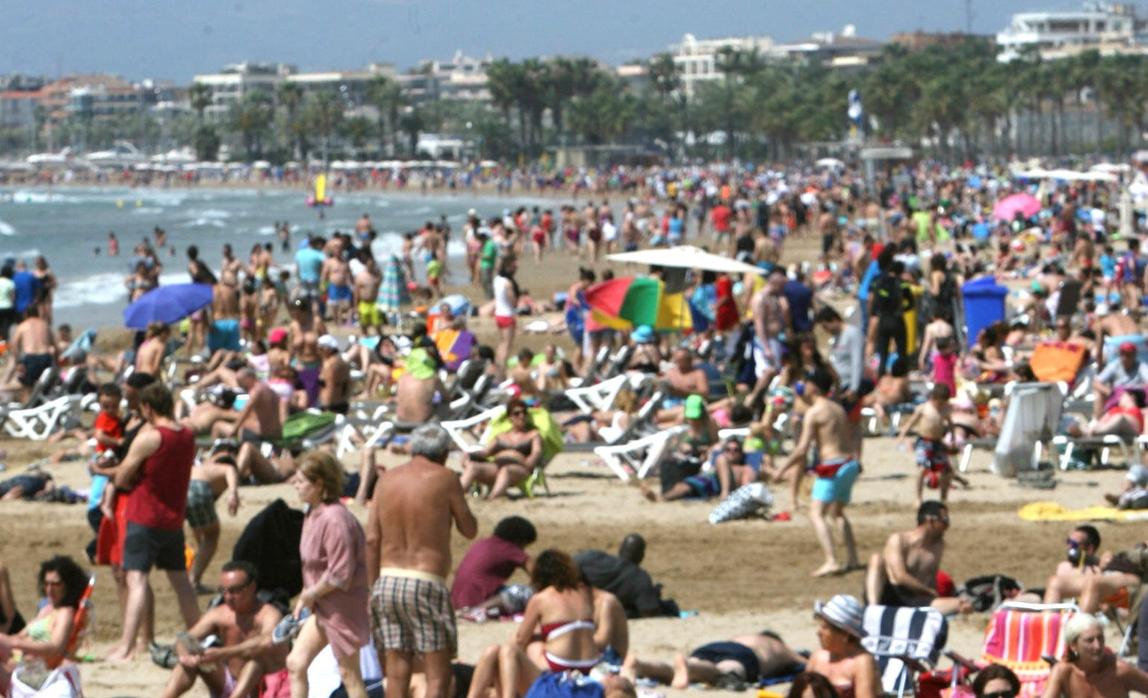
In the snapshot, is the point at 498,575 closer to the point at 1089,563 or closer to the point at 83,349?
the point at 1089,563

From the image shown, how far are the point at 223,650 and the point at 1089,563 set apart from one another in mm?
3766

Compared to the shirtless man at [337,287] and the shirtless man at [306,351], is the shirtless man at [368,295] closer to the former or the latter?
the shirtless man at [337,287]

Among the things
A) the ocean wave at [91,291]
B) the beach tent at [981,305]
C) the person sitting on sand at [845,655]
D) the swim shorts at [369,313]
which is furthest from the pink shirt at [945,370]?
the ocean wave at [91,291]

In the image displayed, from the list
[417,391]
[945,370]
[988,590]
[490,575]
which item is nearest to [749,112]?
[945,370]

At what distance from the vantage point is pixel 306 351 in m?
14.9

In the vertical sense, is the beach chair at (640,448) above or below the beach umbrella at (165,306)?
below

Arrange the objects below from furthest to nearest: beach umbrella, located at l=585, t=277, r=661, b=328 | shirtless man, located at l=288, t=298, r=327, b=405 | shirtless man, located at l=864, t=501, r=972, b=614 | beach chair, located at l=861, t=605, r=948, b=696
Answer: beach umbrella, located at l=585, t=277, r=661, b=328 → shirtless man, located at l=288, t=298, r=327, b=405 → shirtless man, located at l=864, t=501, r=972, b=614 → beach chair, located at l=861, t=605, r=948, b=696

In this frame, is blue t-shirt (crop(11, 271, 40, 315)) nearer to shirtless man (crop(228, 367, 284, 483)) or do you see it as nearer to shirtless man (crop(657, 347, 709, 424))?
shirtless man (crop(228, 367, 284, 483))

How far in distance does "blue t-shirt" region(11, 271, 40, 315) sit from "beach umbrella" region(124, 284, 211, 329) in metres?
4.31

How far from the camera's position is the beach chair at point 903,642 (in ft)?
25.5

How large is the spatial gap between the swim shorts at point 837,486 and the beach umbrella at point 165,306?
7385 millimetres

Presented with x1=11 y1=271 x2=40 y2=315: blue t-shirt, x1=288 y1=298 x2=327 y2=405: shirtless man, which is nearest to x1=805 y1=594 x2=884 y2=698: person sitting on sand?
x1=288 y1=298 x2=327 y2=405: shirtless man

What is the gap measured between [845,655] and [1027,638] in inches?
49.1

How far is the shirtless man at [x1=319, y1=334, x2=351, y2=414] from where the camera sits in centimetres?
1439
